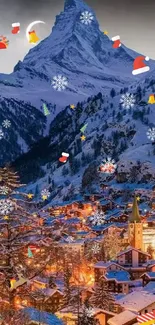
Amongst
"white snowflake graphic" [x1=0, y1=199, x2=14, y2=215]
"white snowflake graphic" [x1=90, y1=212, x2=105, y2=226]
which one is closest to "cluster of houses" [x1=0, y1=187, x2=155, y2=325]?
"white snowflake graphic" [x1=90, y1=212, x2=105, y2=226]

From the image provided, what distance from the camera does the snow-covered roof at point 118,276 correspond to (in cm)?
2916

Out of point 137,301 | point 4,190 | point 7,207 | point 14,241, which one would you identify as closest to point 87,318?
point 137,301

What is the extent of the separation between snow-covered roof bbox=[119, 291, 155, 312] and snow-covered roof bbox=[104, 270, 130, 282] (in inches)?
247

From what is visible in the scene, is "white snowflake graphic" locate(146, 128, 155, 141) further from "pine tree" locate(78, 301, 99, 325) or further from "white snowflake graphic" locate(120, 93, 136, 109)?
"pine tree" locate(78, 301, 99, 325)

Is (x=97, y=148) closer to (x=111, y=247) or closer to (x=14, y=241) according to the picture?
(x=111, y=247)

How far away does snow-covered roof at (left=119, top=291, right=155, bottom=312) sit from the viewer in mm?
20547

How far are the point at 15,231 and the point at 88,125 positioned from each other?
373 feet

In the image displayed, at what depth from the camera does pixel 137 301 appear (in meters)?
21.3

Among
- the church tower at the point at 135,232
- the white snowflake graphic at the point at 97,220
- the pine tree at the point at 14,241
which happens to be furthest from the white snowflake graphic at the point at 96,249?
the pine tree at the point at 14,241

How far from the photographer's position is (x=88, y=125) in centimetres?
12256

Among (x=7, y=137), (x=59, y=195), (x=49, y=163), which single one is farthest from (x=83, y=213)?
(x=7, y=137)

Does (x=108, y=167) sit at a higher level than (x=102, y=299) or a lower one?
higher

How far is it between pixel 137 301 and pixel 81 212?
44.8 metres

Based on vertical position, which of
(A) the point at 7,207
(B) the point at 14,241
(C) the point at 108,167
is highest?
(A) the point at 7,207
